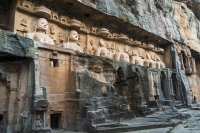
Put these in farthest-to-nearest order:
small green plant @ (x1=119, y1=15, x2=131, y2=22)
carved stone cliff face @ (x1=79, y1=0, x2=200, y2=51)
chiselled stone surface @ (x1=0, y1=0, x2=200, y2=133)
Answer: carved stone cliff face @ (x1=79, y1=0, x2=200, y2=51) < small green plant @ (x1=119, y1=15, x2=131, y2=22) < chiselled stone surface @ (x1=0, y1=0, x2=200, y2=133)

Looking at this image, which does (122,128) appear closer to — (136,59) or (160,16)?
(136,59)

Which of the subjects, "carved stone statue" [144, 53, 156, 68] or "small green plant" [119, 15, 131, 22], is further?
"carved stone statue" [144, 53, 156, 68]

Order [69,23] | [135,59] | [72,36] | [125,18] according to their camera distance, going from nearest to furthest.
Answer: [72,36]
[69,23]
[125,18]
[135,59]

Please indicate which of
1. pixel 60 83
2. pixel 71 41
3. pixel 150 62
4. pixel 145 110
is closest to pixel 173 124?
pixel 145 110

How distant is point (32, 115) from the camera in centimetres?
499

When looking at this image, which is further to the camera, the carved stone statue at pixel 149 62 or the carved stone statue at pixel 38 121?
the carved stone statue at pixel 149 62

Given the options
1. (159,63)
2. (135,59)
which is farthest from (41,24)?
(159,63)

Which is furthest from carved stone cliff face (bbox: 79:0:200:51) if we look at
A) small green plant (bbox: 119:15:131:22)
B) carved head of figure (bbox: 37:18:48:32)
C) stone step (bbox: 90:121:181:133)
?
stone step (bbox: 90:121:181:133)

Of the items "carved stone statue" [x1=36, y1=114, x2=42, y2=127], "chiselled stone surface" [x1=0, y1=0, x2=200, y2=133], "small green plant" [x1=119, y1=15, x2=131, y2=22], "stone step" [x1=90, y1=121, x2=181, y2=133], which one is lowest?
"stone step" [x1=90, y1=121, x2=181, y2=133]

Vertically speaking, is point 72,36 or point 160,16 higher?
point 160,16

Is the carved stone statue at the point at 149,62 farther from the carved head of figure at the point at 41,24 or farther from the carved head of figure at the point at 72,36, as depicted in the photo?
the carved head of figure at the point at 41,24

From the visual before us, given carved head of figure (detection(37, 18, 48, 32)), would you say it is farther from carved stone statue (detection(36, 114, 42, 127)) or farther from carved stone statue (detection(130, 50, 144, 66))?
carved stone statue (detection(130, 50, 144, 66))

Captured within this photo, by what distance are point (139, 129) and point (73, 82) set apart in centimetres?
256

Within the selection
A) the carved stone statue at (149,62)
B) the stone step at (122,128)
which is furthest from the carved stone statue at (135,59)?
the stone step at (122,128)
